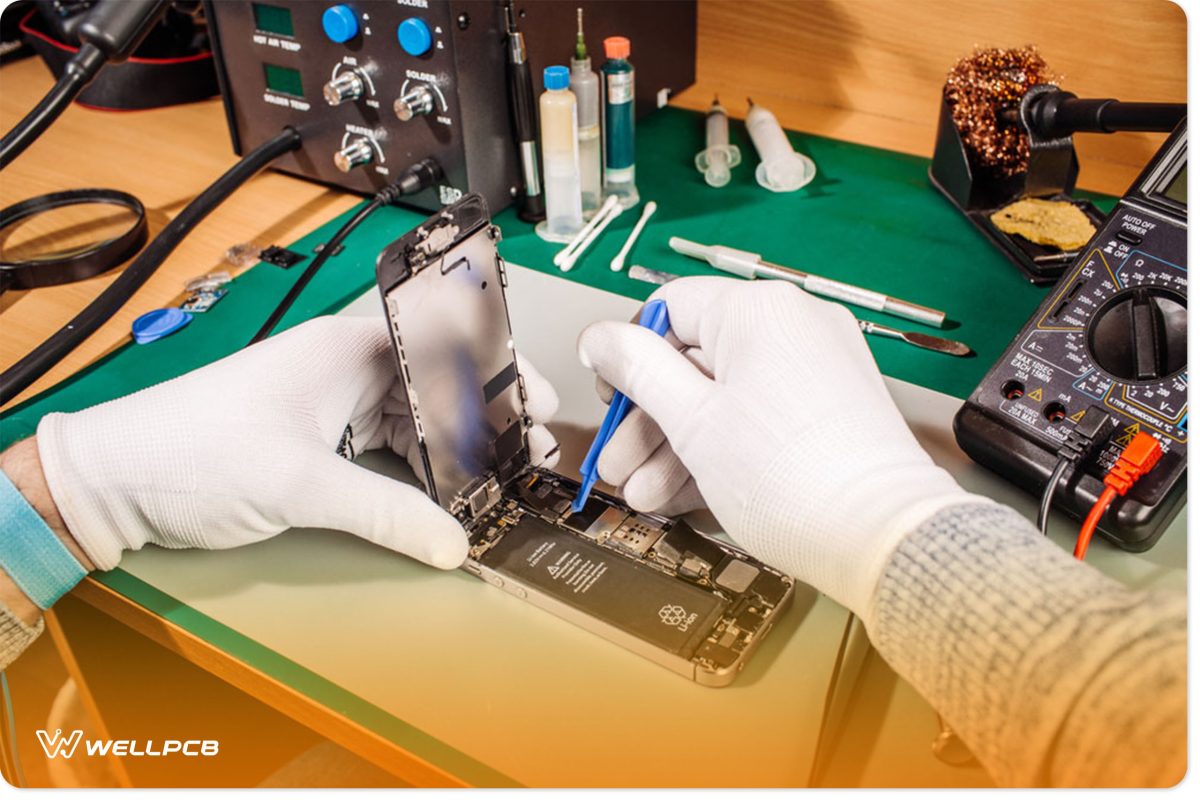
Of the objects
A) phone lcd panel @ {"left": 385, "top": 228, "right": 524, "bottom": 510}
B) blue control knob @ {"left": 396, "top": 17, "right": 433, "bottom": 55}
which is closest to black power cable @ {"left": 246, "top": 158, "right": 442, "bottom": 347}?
blue control knob @ {"left": 396, "top": 17, "right": 433, "bottom": 55}

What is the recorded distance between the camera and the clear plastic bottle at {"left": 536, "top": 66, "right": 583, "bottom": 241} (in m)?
1.05

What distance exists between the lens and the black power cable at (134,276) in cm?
88

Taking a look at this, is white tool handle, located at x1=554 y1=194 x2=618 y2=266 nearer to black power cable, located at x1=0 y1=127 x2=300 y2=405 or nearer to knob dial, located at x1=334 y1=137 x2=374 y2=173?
knob dial, located at x1=334 y1=137 x2=374 y2=173

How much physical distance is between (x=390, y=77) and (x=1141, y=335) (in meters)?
0.83

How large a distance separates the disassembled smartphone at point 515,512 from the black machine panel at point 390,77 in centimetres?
43

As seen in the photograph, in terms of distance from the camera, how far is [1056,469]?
695mm

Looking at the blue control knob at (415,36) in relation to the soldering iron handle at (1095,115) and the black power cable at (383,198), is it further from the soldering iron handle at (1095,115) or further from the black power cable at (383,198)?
the soldering iron handle at (1095,115)

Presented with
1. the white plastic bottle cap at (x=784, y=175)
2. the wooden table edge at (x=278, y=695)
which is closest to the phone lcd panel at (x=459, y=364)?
the wooden table edge at (x=278, y=695)

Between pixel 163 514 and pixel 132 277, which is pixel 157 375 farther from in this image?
pixel 163 514

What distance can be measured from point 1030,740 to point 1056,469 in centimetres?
27

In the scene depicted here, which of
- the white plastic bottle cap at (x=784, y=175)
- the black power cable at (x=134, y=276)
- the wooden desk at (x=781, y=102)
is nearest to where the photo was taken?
the black power cable at (x=134, y=276)

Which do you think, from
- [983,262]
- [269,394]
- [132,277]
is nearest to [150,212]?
[132,277]

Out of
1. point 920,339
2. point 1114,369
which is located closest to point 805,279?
point 920,339

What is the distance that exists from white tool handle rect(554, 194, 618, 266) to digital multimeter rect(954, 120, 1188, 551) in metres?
0.49
